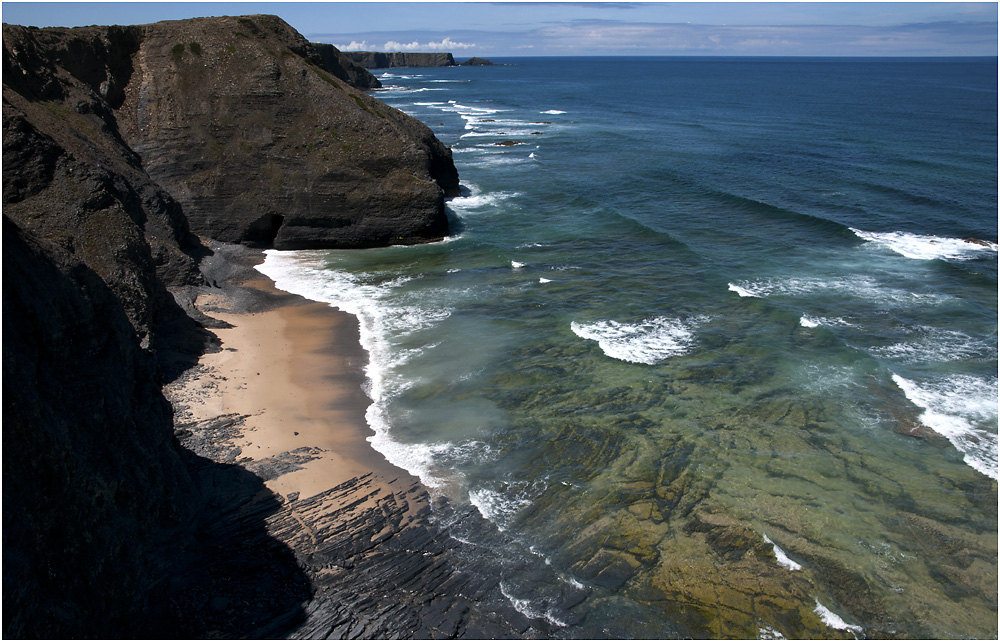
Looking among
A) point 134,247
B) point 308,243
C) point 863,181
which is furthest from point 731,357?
point 863,181

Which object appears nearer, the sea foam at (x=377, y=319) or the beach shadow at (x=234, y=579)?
the beach shadow at (x=234, y=579)

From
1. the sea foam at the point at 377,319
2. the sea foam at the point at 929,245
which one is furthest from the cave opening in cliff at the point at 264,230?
the sea foam at the point at 929,245

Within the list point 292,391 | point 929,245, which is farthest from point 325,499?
point 929,245

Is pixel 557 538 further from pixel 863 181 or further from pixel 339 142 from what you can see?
pixel 863 181

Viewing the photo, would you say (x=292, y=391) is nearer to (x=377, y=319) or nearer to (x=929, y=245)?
(x=377, y=319)

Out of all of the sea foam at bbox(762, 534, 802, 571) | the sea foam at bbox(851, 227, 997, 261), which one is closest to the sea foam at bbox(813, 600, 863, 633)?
the sea foam at bbox(762, 534, 802, 571)

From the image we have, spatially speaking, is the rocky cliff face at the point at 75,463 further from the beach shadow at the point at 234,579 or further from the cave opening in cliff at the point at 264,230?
the cave opening in cliff at the point at 264,230

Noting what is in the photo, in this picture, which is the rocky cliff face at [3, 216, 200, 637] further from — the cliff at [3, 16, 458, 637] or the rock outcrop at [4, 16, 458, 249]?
the rock outcrop at [4, 16, 458, 249]
